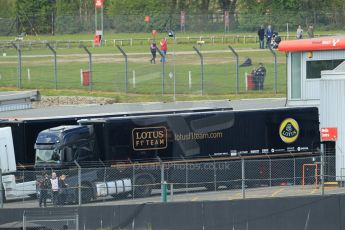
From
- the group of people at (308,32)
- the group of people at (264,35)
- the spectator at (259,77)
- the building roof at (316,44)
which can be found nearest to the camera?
the building roof at (316,44)

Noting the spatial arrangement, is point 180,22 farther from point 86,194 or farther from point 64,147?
point 86,194

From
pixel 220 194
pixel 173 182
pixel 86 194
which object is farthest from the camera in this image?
pixel 173 182

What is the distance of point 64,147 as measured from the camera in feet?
102

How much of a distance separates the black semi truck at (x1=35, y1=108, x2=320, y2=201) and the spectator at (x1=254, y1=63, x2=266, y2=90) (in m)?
13.5

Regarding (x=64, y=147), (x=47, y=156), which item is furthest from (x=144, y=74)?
(x=64, y=147)

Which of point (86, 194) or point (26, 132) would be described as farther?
point (26, 132)

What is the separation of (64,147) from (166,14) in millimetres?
46162

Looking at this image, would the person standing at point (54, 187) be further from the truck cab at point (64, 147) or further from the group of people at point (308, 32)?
the group of people at point (308, 32)

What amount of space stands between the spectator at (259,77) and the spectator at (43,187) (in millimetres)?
20755

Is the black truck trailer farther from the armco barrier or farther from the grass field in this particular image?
the grass field

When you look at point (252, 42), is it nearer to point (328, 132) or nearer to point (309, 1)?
point (309, 1)

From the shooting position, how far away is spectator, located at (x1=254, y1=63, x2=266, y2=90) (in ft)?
156

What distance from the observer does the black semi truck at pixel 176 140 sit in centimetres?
3117

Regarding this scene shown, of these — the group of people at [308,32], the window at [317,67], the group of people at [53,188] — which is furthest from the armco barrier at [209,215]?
the group of people at [308,32]
